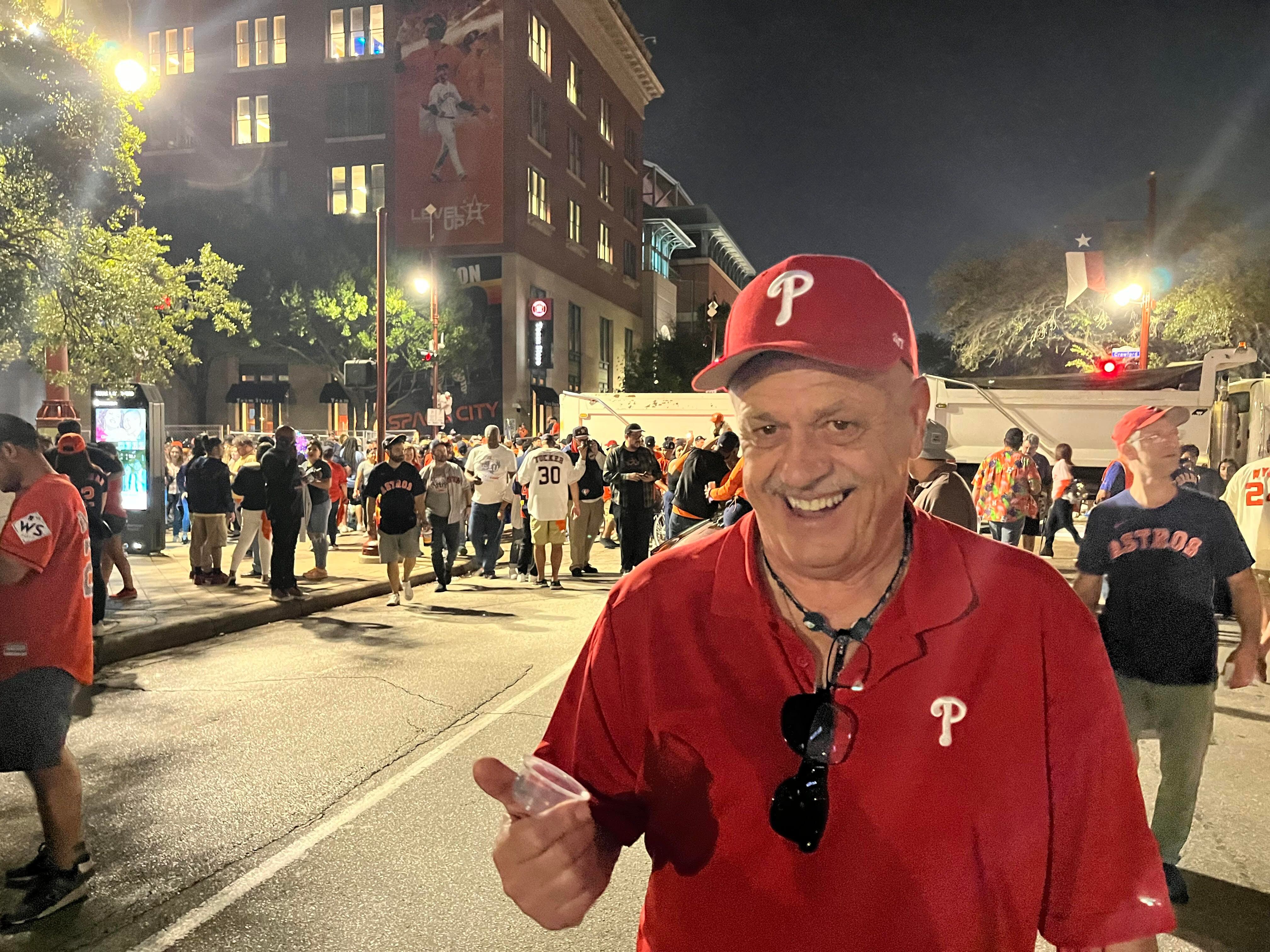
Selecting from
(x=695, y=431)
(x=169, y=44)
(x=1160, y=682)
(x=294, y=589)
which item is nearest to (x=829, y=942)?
(x=1160, y=682)

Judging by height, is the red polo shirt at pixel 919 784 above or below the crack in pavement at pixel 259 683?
above

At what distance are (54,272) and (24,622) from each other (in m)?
11.5

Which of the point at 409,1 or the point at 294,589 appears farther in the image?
the point at 409,1

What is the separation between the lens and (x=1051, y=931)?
1.52 m

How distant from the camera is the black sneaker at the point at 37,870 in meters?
3.93

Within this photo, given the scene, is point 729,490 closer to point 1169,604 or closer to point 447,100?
point 1169,604

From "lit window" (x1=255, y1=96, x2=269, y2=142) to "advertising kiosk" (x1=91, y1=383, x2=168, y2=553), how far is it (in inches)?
1459

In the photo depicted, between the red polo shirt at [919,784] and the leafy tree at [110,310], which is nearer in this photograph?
the red polo shirt at [919,784]

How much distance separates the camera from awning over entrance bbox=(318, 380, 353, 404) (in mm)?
43562

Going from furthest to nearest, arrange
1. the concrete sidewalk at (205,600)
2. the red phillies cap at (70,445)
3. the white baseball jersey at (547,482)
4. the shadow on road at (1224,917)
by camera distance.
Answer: the white baseball jersey at (547,482), the red phillies cap at (70,445), the concrete sidewalk at (205,600), the shadow on road at (1224,917)

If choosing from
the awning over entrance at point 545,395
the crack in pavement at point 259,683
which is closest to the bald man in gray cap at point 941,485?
the crack in pavement at point 259,683

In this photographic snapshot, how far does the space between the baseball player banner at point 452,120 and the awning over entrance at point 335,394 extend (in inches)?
296

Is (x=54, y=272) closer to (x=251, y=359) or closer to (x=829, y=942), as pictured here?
(x=829, y=942)

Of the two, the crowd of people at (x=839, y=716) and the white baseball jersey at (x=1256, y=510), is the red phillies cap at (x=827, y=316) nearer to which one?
the crowd of people at (x=839, y=716)
